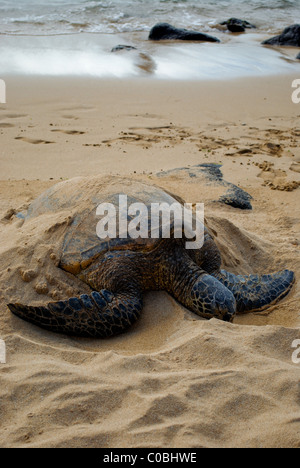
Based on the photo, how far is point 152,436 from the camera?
1687 mm

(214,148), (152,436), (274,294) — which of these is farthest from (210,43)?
(152,436)

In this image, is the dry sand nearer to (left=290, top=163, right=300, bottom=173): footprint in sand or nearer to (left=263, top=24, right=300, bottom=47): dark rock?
(left=290, top=163, right=300, bottom=173): footprint in sand

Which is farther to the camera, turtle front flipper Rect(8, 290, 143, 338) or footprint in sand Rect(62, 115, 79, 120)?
footprint in sand Rect(62, 115, 79, 120)

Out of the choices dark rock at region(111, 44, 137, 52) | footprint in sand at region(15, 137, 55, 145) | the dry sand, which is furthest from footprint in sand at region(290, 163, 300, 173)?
dark rock at region(111, 44, 137, 52)

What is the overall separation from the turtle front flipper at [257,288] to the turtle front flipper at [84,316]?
80 cm

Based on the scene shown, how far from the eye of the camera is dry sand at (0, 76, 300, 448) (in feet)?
5.74

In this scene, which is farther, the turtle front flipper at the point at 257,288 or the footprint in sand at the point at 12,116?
the footprint in sand at the point at 12,116

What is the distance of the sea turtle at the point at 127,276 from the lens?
8.24 ft

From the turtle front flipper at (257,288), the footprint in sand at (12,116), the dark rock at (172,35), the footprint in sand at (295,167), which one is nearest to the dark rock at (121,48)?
the dark rock at (172,35)

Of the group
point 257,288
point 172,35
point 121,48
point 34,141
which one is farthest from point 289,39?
point 257,288

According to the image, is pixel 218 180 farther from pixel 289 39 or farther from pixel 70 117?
pixel 289 39

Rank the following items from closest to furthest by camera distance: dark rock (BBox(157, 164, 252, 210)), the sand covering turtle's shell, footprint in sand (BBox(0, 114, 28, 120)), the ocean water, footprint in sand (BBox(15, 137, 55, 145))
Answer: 1. the sand covering turtle's shell
2. dark rock (BBox(157, 164, 252, 210))
3. footprint in sand (BBox(15, 137, 55, 145))
4. footprint in sand (BBox(0, 114, 28, 120))
5. the ocean water

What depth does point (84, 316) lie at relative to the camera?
249cm

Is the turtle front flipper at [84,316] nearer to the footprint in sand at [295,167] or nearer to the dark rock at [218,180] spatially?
the dark rock at [218,180]
